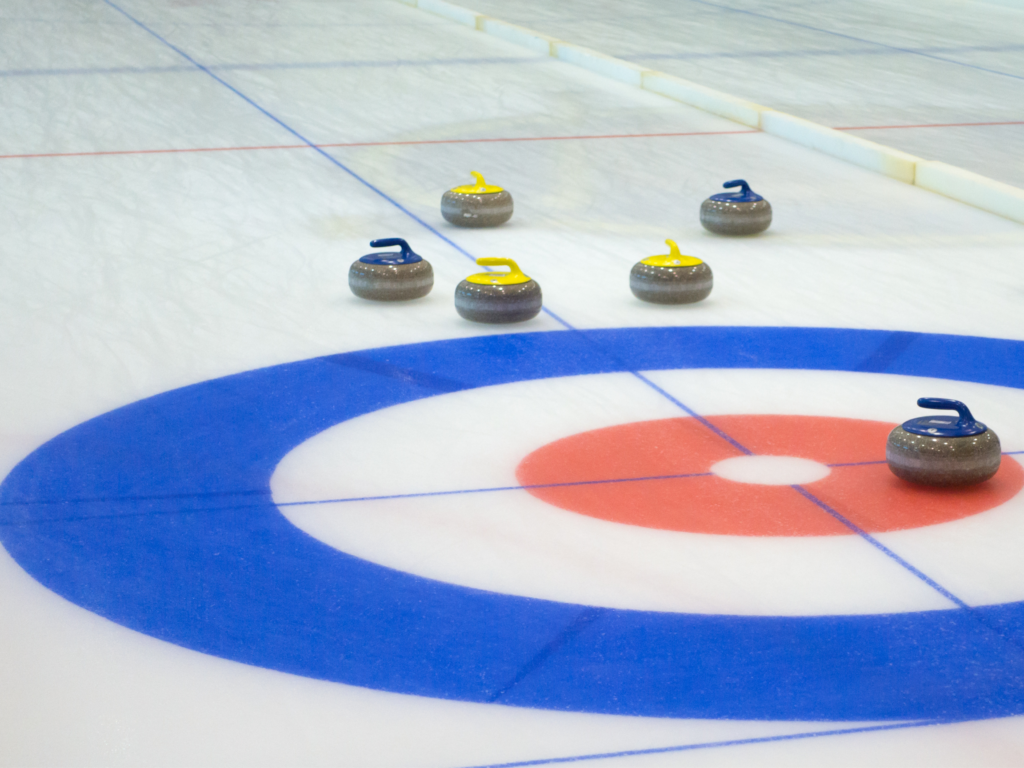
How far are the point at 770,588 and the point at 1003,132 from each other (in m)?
5.60

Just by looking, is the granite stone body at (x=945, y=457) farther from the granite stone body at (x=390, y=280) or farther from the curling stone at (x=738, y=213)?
the curling stone at (x=738, y=213)

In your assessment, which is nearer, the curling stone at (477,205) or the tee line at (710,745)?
the tee line at (710,745)

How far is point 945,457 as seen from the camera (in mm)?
2744

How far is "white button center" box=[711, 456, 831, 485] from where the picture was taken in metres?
2.91

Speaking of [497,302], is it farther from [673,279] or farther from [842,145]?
[842,145]

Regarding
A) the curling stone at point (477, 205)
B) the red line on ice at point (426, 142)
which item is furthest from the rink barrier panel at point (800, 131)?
the curling stone at point (477, 205)

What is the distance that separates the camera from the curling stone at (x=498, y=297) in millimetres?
4086

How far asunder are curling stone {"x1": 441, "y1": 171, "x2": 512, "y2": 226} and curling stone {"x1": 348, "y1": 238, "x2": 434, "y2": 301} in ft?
3.22

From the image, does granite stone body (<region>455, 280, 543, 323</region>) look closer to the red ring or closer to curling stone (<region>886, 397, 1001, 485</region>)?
the red ring

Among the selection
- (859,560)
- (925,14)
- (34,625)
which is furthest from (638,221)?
(925,14)

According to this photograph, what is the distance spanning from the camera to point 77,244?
5152 millimetres

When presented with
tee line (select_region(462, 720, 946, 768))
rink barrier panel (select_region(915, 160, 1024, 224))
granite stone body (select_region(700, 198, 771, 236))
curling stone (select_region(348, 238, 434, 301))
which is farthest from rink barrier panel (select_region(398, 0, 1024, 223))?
tee line (select_region(462, 720, 946, 768))

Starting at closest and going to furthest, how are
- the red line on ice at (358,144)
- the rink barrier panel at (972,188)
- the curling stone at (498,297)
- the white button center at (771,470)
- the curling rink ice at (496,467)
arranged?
the curling rink ice at (496,467)
the white button center at (771,470)
the curling stone at (498,297)
the rink barrier panel at (972,188)
the red line on ice at (358,144)

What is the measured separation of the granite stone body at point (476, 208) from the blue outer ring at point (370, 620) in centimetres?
215
